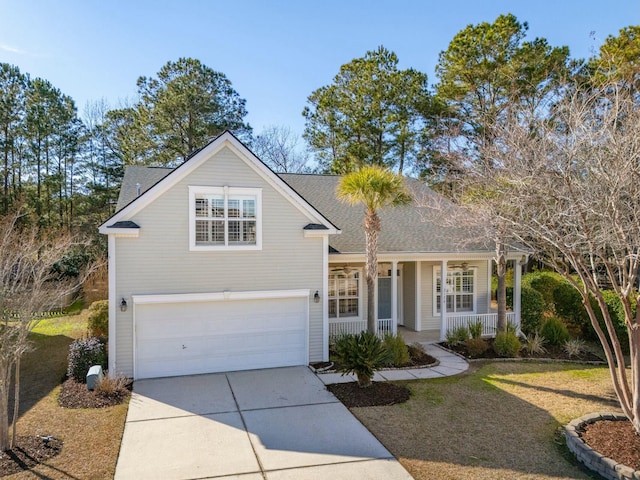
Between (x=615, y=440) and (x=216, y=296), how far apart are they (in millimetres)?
8989

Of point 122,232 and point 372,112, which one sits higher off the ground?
point 372,112

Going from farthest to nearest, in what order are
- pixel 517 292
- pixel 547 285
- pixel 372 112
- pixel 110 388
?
pixel 372 112 → pixel 547 285 → pixel 517 292 → pixel 110 388

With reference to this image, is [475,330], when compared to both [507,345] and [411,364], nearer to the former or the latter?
[507,345]

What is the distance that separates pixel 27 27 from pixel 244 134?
20.0 meters

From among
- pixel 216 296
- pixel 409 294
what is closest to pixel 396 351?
pixel 409 294

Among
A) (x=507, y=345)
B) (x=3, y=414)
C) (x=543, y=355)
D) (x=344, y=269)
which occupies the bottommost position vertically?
(x=543, y=355)

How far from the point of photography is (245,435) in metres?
7.66

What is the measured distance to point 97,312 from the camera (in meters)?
13.2

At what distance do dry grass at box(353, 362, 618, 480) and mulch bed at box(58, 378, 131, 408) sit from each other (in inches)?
211

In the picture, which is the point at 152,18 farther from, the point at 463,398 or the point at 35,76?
the point at 35,76

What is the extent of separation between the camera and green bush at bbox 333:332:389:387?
31.8 ft

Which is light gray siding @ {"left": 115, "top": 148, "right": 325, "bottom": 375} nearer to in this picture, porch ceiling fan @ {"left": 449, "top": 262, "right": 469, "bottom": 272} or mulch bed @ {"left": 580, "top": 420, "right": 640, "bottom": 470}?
porch ceiling fan @ {"left": 449, "top": 262, "right": 469, "bottom": 272}

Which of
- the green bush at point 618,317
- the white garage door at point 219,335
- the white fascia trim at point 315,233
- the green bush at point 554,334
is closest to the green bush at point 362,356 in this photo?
the white garage door at point 219,335

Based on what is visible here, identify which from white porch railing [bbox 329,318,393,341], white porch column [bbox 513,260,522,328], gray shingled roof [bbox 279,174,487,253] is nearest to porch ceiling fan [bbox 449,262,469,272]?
gray shingled roof [bbox 279,174,487,253]
